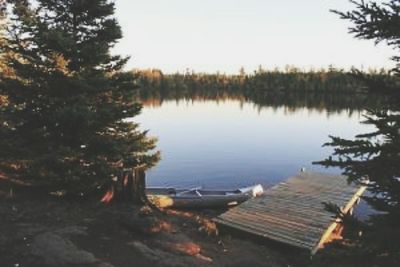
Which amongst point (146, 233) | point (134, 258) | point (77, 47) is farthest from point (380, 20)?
point (77, 47)

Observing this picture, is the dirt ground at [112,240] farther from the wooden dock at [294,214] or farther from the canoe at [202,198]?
the canoe at [202,198]

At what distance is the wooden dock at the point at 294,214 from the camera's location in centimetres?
1509

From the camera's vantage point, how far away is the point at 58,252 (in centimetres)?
1124

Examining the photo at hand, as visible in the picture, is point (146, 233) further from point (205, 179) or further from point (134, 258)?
point (205, 179)

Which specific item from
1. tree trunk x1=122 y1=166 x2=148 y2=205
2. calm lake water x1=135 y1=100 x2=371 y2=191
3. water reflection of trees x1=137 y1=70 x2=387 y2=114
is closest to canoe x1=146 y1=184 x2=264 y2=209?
tree trunk x1=122 y1=166 x2=148 y2=205

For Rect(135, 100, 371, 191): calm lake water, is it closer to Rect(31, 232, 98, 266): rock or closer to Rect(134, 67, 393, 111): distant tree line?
Rect(31, 232, 98, 266): rock

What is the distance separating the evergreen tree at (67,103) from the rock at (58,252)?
10.6 ft

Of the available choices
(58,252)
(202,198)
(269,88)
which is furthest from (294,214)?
(269,88)

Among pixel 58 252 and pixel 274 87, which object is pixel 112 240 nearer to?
pixel 58 252

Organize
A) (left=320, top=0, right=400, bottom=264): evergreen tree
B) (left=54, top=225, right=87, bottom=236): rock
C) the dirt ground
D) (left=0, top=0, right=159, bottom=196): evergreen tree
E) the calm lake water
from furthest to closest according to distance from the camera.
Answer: the calm lake water
(left=0, top=0, right=159, bottom=196): evergreen tree
(left=54, top=225, right=87, bottom=236): rock
the dirt ground
(left=320, top=0, right=400, bottom=264): evergreen tree

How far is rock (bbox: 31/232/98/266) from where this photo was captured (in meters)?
10.9

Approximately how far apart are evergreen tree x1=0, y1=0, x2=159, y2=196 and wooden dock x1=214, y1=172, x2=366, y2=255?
4953 mm

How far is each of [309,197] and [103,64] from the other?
35.1 ft

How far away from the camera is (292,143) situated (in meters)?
48.2
